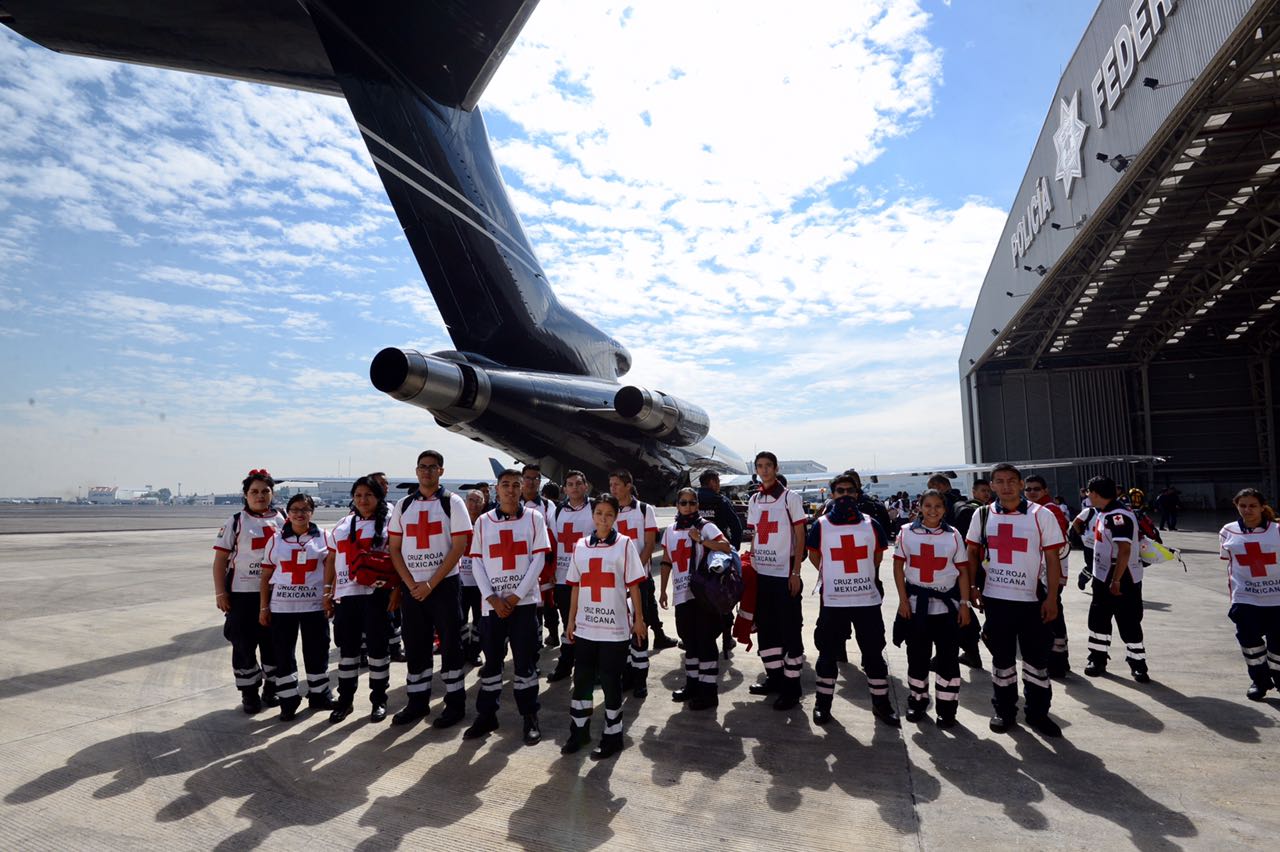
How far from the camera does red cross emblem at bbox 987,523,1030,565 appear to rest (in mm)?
4543

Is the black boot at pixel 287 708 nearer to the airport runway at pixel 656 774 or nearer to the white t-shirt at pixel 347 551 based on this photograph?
the airport runway at pixel 656 774

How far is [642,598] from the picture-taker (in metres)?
5.18

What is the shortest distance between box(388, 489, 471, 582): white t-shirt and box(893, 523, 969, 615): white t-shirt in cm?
311

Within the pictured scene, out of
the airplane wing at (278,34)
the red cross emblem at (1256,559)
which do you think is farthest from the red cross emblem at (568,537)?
the airplane wing at (278,34)

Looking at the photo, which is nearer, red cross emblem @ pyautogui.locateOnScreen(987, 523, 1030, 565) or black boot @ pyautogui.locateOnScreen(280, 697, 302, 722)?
red cross emblem @ pyautogui.locateOnScreen(987, 523, 1030, 565)

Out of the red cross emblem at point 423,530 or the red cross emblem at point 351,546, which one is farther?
the red cross emblem at point 351,546

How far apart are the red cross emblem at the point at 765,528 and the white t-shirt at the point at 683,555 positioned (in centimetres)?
31

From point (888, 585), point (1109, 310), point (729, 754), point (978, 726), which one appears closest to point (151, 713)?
point (729, 754)

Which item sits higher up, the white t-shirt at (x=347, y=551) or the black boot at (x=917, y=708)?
the white t-shirt at (x=347, y=551)

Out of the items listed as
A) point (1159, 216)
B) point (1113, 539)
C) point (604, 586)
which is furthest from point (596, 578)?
point (1159, 216)

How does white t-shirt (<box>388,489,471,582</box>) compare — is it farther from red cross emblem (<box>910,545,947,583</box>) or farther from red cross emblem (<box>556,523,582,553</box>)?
red cross emblem (<box>910,545,947,583</box>)

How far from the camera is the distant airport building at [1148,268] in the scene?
12.2m

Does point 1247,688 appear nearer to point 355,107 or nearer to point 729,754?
point 729,754

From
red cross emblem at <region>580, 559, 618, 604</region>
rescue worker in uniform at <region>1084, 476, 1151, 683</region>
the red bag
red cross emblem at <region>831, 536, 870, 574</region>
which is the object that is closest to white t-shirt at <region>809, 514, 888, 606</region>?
red cross emblem at <region>831, 536, 870, 574</region>
